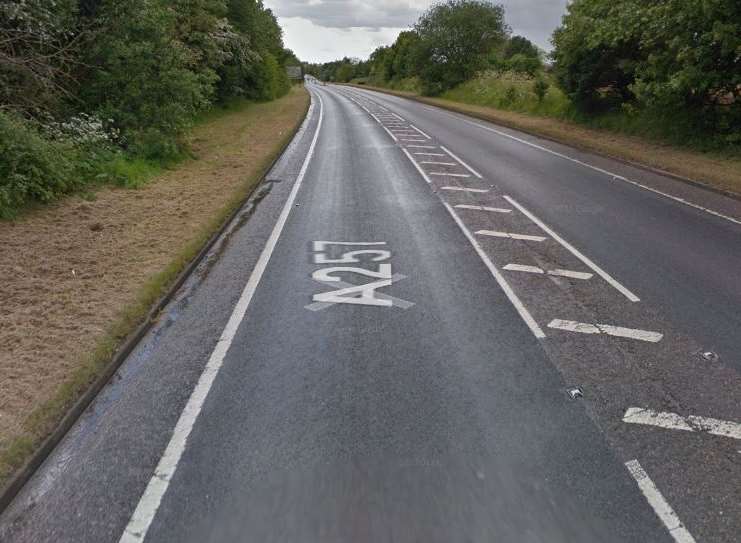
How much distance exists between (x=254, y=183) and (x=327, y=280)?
6096mm

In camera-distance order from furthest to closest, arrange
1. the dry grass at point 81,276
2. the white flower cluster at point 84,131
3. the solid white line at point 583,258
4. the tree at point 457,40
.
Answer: the tree at point 457,40
the white flower cluster at point 84,131
the solid white line at point 583,258
the dry grass at point 81,276

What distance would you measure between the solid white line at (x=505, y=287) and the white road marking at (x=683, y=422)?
1.31m

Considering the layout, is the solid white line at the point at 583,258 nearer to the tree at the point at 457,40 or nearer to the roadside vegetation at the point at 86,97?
the roadside vegetation at the point at 86,97

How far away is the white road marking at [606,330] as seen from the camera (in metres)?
5.24

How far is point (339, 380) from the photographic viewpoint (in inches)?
179

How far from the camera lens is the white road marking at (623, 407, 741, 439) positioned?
12.9 feet

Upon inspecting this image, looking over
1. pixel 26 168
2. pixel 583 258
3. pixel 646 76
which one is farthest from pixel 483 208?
pixel 646 76

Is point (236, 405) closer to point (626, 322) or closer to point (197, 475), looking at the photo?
point (197, 475)

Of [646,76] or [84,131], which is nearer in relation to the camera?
[84,131]

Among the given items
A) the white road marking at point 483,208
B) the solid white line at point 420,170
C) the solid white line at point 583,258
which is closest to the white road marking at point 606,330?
the solid white line at point 583,258

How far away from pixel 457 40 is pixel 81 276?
149ft

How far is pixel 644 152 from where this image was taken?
1584 cm

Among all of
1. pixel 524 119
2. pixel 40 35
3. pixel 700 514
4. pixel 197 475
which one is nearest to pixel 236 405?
pixel 197 475

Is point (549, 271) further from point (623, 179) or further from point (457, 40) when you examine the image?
point (457, 40)
